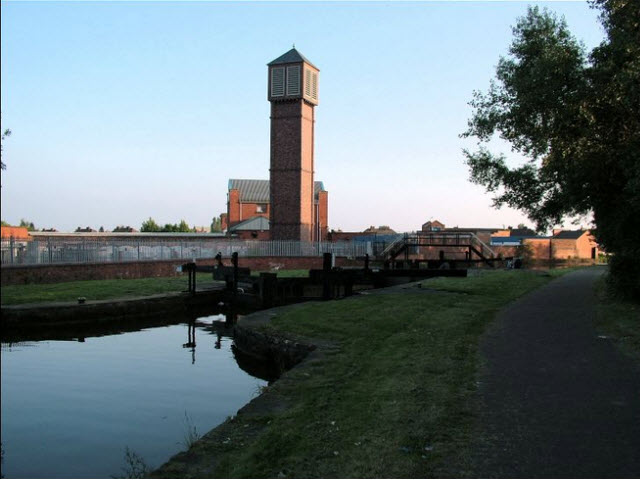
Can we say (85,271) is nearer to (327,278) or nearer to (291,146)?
(327,278)

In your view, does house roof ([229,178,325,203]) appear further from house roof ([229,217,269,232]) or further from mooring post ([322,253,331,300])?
mooring post ([322,253,331,300])

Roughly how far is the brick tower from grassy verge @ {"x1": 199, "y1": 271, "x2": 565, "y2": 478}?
37722 mm

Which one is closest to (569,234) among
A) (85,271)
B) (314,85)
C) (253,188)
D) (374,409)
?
(253,188)

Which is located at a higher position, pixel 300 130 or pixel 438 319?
pixel 300 130

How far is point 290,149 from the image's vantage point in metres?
50.7

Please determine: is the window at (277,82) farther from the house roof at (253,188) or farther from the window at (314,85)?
the house roof at (253,188)

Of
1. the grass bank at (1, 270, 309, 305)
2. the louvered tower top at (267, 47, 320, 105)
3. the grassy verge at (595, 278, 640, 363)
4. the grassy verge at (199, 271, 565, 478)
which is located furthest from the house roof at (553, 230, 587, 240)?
the grassy verge at (199, 271, 565, 478)

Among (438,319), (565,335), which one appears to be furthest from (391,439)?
(438,319)

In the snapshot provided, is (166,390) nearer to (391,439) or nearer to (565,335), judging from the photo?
(391,439)

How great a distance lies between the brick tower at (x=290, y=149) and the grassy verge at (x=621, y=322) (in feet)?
114

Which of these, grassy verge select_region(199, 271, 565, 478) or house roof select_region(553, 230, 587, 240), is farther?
house roof select_region(553, 230, 587, 240)

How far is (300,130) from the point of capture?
50562 millimetres

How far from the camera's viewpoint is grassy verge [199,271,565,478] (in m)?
5.01

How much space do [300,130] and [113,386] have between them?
41.6 m
